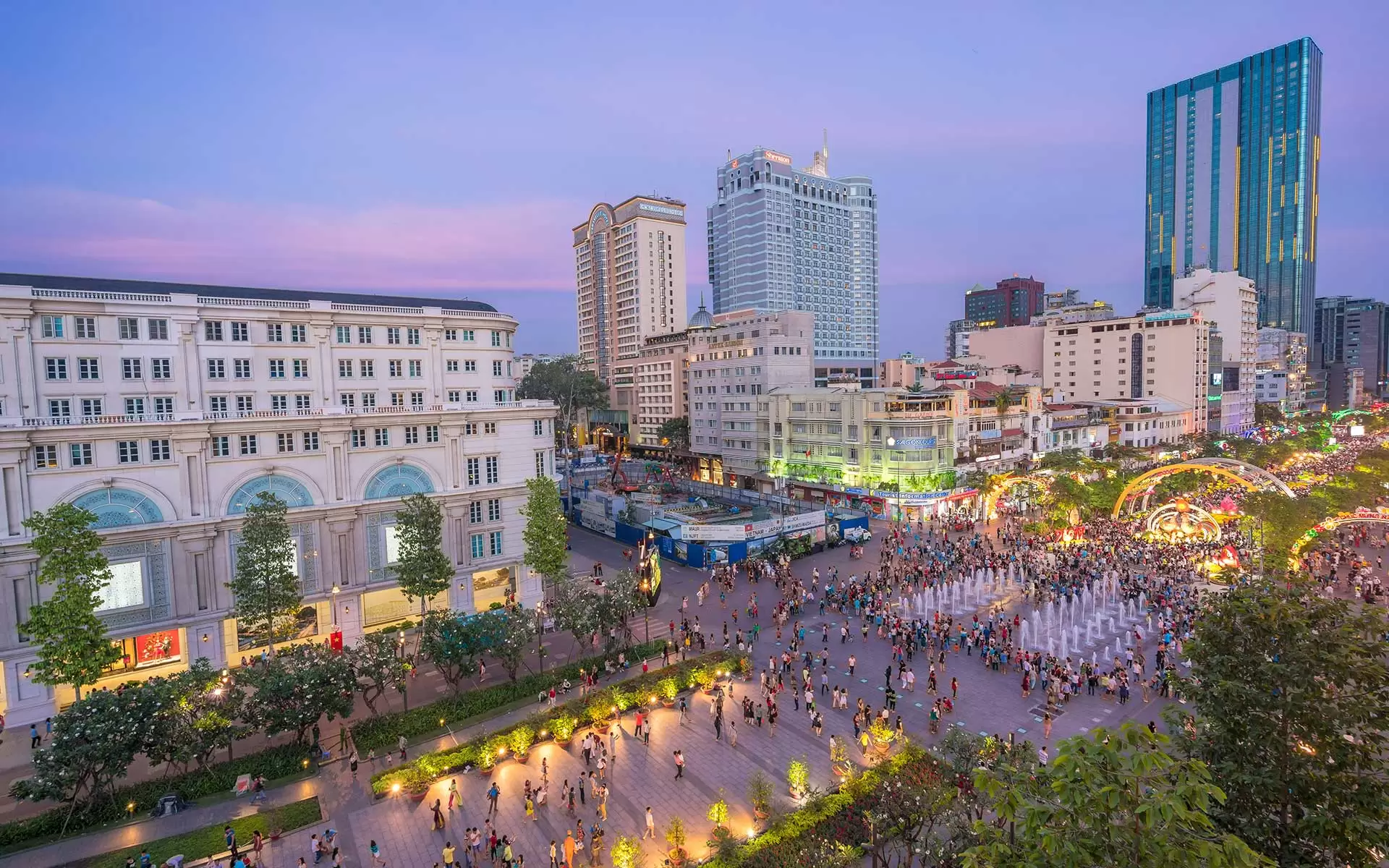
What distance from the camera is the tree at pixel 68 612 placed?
85.4 feet

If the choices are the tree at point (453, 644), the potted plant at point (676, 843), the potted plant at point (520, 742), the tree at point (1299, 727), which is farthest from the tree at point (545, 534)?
the tree at point (1299, 727)

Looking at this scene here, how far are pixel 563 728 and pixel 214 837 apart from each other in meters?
11.2

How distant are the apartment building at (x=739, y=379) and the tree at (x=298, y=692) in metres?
63.1

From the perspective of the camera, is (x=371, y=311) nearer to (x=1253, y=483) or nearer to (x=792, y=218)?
(x=1253, y=483)

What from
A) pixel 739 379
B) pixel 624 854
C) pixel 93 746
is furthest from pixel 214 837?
pixel 739 379

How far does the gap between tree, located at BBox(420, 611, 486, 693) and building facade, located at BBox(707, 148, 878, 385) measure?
11150 centimetres

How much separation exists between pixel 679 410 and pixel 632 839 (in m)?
104

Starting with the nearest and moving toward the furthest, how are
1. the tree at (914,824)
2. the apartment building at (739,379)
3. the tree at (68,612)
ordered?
the tree at (914,824)
the tree at (68,612)
the apartment building at (739,379)

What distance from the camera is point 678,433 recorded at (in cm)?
11256

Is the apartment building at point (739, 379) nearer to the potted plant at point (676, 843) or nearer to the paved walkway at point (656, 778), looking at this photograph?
the paved walkway at point (656, 778)

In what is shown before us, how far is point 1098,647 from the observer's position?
3512cm

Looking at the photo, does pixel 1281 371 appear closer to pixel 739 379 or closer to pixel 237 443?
pixel 739 379

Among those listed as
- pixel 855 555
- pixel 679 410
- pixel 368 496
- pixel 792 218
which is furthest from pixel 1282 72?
pixel 368 496

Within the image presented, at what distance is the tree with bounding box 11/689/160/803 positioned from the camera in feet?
69.6
